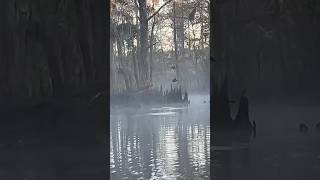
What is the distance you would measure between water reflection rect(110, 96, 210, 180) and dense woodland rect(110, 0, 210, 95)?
7727 millimetres

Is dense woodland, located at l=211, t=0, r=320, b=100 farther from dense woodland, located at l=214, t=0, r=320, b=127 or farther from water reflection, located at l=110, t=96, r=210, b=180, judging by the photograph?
water reflection, located at l=110, t=96, r=210, b=180

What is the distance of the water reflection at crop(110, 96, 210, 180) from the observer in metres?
7.08

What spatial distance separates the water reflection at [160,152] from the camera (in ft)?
23.2

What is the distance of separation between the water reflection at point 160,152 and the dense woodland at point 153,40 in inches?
304

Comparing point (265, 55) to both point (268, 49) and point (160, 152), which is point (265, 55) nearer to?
point (268, 49)

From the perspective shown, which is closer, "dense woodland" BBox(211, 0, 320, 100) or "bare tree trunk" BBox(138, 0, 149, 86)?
"dense woodland" BBox(211, 0, 320, 100)

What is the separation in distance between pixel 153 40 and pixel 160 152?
1429 centimetres

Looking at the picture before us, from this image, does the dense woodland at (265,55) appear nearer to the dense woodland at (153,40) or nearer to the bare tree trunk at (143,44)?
the dense woodland at (153,40)

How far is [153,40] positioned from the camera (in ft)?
75.6

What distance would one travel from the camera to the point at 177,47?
23781mm
